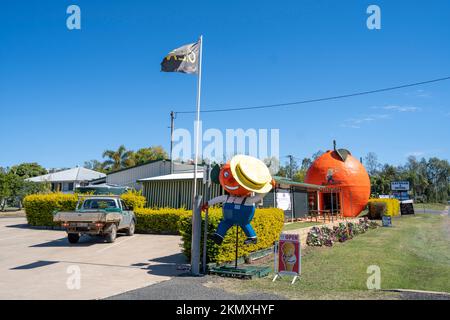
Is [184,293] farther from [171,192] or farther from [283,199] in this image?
[171,192]

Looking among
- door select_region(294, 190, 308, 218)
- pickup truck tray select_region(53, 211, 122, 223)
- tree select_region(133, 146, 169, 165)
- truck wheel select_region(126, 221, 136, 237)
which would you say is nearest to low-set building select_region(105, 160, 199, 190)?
door select_region(294, 190, 308, 218)

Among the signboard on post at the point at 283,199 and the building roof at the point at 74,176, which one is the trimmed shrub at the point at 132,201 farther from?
the building roof at the point at 74,176

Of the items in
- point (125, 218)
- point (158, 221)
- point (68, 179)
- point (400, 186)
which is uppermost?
point (68, 179)

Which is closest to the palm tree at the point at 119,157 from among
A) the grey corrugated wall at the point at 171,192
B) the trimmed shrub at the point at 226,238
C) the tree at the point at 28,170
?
the tree at the point at 28,170

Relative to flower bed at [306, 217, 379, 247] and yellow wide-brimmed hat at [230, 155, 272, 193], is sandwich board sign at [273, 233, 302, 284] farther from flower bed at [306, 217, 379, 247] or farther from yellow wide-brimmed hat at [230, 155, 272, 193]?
flower bed at [306, 217, 379, 247]

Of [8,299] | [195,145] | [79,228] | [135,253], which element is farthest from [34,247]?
[195,145]

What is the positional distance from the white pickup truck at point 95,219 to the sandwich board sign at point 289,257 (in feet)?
22.8

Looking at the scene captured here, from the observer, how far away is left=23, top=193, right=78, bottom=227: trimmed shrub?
19.1 meters

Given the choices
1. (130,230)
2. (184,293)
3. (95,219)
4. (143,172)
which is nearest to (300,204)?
(130,230)

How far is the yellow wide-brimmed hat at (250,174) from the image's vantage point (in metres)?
7.57

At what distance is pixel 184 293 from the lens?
21.0 feet

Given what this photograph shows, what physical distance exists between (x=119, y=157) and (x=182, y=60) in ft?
154
